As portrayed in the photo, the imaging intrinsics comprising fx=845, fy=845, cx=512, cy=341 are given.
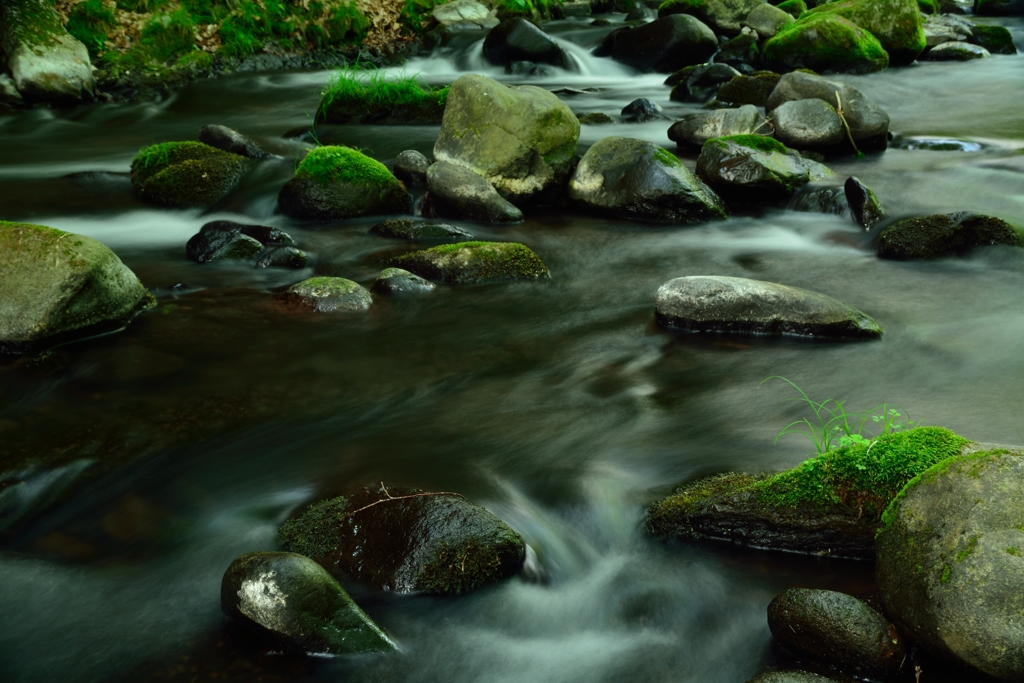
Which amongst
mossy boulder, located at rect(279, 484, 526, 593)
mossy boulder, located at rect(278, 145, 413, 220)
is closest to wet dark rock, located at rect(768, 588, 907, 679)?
mossy boulder, located at rect(279, 484, 526, 593)

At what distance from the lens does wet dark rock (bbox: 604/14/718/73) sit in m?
16.0

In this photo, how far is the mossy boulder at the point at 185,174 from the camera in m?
8.39

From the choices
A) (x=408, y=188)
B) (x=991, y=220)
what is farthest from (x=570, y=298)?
(x=991, y=220)

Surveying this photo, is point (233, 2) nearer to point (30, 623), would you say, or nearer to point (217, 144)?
point (217, 144)

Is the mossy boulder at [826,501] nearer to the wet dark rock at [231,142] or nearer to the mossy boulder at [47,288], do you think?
the mossy boulder at [47,288]

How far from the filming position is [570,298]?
6.48m

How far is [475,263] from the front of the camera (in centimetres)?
655

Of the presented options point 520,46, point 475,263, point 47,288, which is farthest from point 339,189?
point 520,46

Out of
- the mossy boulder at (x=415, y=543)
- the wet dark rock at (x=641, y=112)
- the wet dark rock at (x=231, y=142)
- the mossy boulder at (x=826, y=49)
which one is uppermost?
the mossy boulder at (x=826, y=49)

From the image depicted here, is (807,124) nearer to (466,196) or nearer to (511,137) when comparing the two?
(511,137)

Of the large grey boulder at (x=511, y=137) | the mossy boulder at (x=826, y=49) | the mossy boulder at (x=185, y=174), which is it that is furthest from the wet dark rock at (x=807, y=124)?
the mossy boulder at (x=185, y=174)

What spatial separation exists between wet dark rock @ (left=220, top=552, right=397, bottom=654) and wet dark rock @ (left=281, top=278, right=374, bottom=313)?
313 cm

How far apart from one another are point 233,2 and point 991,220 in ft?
45.3

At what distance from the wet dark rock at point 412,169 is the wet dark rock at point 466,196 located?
27.2 inches
